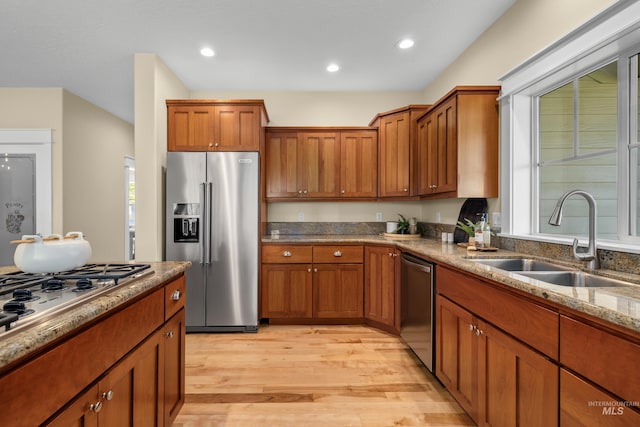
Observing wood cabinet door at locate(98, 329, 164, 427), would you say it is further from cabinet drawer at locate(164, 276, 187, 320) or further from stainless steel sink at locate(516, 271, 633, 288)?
stainless steel sink at locate(516, 271, 633, 288)

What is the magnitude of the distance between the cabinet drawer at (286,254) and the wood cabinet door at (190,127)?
126cm

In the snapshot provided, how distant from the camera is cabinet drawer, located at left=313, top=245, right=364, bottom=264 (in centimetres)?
346

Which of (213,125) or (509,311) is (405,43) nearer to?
→ (213,125)

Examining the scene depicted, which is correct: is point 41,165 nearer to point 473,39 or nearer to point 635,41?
point 473,39

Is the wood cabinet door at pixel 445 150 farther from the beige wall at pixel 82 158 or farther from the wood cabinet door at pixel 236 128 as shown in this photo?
the beige wall at pixel 82 158

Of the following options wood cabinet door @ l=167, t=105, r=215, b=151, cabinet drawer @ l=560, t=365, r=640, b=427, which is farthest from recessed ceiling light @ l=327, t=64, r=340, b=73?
cabinet drawer @ l=560, t=365, r=640, b=427

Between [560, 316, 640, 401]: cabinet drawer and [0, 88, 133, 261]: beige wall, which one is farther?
[0, 88, 133, 261]: beige wall

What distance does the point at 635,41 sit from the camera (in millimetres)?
1604

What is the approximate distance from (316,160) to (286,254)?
1.22 metres

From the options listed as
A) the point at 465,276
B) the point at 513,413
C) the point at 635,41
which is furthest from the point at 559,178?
the point at 513,413

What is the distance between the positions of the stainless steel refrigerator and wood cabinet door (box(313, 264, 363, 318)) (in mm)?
673

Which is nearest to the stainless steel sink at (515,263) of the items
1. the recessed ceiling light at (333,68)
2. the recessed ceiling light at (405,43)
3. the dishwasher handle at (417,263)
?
the dishwasher handle at (417,263)

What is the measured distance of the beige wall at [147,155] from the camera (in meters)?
3.12

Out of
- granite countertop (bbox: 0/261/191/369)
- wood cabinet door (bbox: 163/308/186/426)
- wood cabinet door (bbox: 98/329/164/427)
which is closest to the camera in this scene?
granite countertop (bbox: 0/261/191/369)
